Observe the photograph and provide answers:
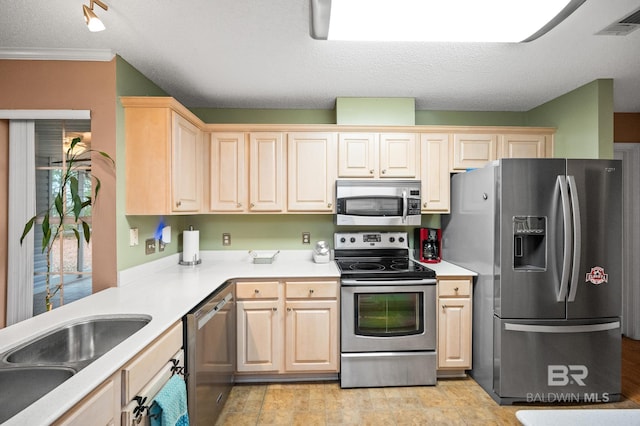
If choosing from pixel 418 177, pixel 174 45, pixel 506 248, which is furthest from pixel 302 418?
pixel 174 45

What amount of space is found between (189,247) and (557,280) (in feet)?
9.90

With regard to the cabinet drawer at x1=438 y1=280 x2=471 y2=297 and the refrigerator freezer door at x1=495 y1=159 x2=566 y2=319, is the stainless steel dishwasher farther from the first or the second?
the refrigerator freezer door at x1=495 y1=159 x2=566 y2=319

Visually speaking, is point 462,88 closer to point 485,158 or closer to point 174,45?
point 485,158

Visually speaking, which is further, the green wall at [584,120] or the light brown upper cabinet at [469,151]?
the light brown upper cabinet at [469,151]

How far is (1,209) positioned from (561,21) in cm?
367

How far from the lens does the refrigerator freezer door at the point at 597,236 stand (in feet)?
7.36

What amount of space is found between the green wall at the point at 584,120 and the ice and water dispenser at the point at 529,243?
963 millimetres

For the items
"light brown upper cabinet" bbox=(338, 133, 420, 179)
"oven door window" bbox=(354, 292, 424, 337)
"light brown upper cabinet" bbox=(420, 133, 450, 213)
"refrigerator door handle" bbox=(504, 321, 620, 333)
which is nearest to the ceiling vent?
"light brown upper cabinet" bbox=(420, 133, 450, 213)

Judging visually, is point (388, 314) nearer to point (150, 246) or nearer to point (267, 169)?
point (267, 169)

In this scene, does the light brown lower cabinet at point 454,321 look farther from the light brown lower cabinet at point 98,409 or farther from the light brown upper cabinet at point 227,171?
the light brown lower cabinet at point 98,409

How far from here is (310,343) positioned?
255cm

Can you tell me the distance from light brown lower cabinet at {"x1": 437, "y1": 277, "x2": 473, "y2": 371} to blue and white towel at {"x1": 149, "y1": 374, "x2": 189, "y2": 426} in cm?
199

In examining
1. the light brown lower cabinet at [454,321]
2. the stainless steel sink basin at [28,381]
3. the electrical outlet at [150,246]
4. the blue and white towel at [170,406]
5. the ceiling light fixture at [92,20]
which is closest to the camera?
the stainless steel sink basin at [28,381]

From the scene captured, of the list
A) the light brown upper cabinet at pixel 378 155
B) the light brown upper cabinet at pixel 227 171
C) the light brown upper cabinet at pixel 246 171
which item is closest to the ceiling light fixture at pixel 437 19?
the light brown upper cabinet at pixel 378 155
